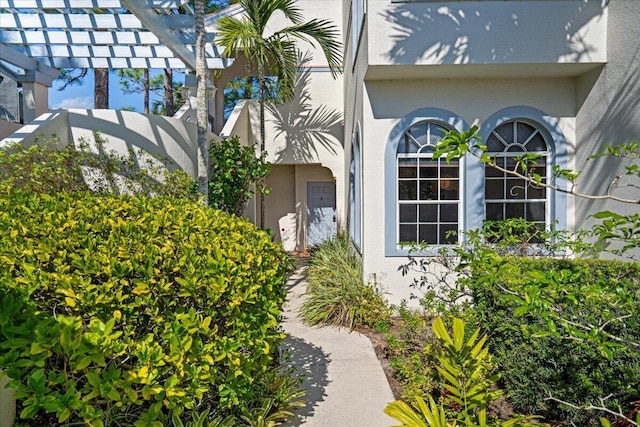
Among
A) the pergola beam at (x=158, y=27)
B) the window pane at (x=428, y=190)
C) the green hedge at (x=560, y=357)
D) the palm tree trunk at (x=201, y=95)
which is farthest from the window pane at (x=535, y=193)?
the pergola beam at (x=158, y=27)

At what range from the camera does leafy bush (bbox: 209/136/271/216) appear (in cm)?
941

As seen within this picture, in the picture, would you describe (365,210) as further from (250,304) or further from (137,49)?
(137,49)

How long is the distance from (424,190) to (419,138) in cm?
92

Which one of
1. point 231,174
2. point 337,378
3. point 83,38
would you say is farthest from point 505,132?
point 83,38

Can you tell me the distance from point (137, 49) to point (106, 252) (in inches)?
358

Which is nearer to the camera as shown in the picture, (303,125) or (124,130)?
(124,130)

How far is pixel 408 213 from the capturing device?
7.63m

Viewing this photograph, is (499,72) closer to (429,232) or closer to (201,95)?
(429,232)

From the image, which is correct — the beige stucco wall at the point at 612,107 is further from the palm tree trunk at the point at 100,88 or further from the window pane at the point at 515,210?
the palm tree trunk at the point at 100,88

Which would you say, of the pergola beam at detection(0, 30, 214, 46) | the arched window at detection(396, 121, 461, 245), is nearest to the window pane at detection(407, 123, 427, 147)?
the arched window at detection(396, 121, 461, 245)

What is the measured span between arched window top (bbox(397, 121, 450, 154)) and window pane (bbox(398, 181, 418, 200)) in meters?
0.55

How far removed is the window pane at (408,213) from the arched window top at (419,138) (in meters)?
0.97

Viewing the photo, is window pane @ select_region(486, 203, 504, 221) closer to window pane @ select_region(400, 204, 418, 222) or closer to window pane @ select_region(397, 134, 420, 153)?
window pane @ select_region(400, 204, 418, 222)

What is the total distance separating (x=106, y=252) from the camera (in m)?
2.95
